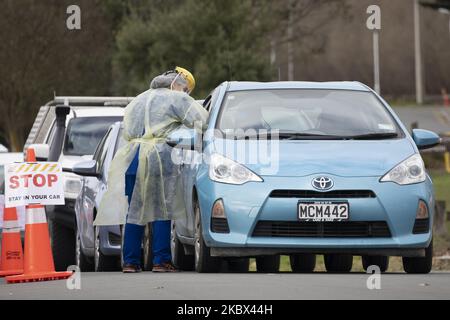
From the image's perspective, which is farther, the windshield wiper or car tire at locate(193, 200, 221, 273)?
the windshield wiper

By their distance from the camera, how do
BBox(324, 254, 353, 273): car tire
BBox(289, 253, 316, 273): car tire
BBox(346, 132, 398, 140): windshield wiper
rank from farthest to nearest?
BBox(289, 253, 316, 273): car tire → BBox(324, 254, 353, 273): car tire → BBox(346, 132, 398, 140): windshield wiper

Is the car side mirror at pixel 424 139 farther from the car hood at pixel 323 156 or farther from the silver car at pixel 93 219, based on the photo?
the silver car at pixel 93 219

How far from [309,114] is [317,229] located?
1.49 metres

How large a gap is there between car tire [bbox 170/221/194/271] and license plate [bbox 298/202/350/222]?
6.90 feet

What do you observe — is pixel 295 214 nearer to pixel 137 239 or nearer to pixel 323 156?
pixel 323 156

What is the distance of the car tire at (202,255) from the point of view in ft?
40.0

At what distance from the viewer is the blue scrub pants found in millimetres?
12930

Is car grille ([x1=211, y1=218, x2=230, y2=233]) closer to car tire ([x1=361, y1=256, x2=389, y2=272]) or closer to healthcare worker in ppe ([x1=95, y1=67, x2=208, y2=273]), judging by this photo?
healthcare worker in ppe ([x1=95, y1=67, x2=208, y2=273])

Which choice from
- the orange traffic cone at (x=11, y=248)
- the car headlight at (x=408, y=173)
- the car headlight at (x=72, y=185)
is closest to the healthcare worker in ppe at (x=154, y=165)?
the orange traffic cone at (x=11, y=248)

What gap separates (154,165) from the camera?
1282 cm

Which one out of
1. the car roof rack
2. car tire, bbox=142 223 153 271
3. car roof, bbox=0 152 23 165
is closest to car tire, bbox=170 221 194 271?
car tire, bbox=142 223 153 271

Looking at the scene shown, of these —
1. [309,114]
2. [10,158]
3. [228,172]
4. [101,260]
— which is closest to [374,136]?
[309,114]

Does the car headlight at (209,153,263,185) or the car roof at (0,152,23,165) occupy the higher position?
the car headlight at (209,153,263,185)

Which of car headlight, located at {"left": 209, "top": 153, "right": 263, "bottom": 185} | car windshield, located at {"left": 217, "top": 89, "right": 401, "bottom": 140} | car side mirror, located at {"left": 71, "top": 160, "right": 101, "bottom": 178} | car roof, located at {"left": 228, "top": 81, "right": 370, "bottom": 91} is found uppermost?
car roof, located at {"left": 228, "top": 81, "right": 370, "bottom": 91}
